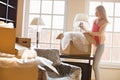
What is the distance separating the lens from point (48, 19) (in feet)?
17.8

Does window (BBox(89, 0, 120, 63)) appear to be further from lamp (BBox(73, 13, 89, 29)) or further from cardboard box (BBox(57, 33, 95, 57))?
cardboard box (BBox(57, 33, 95, 57))

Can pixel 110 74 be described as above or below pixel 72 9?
below

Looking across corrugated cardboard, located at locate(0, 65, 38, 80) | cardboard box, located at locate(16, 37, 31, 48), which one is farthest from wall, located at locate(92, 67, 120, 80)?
corrugated cardboard, located at locate(0, 65, 38, 80)

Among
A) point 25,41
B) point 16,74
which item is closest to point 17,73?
point 16,74

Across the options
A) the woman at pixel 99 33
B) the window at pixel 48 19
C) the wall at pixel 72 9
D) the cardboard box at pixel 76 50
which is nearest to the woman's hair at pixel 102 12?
the woman at pixel 99 33

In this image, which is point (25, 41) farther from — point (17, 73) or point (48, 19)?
point (48, 19)

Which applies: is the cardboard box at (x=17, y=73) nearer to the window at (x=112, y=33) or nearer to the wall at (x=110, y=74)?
the wall at (x=110, y=74)

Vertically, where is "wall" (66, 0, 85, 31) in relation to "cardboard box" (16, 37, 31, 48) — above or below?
above

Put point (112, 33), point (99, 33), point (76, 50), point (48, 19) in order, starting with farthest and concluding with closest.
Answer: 1. point (48, 19)
2. point (112, 33)
3. point (76, 50)
4. point (99, 33)

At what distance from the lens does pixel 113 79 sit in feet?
17.0

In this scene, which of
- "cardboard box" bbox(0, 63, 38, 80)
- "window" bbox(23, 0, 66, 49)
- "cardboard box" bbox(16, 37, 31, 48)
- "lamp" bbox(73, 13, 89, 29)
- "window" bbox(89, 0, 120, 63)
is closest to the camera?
"cardboard box" bbox(0, 63, 38, 80)

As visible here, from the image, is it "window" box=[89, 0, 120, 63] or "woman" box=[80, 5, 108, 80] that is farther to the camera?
"window" box=[89, 0, 120, 63]

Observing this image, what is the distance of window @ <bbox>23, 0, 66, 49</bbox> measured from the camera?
541cm

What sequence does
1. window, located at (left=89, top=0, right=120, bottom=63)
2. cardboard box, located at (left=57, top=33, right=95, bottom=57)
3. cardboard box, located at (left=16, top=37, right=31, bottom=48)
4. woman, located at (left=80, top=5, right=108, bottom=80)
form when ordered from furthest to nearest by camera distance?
window, located at (left=89, top=0, right=120, bottom=63) < cardboard box, located at (left=57, top=33, right=95, bottom=57) < woman, located at (left=80, top=5, right=108, bottom=80) < cardboard box, located at (left=16, top=37, right=31, bottom=48)
